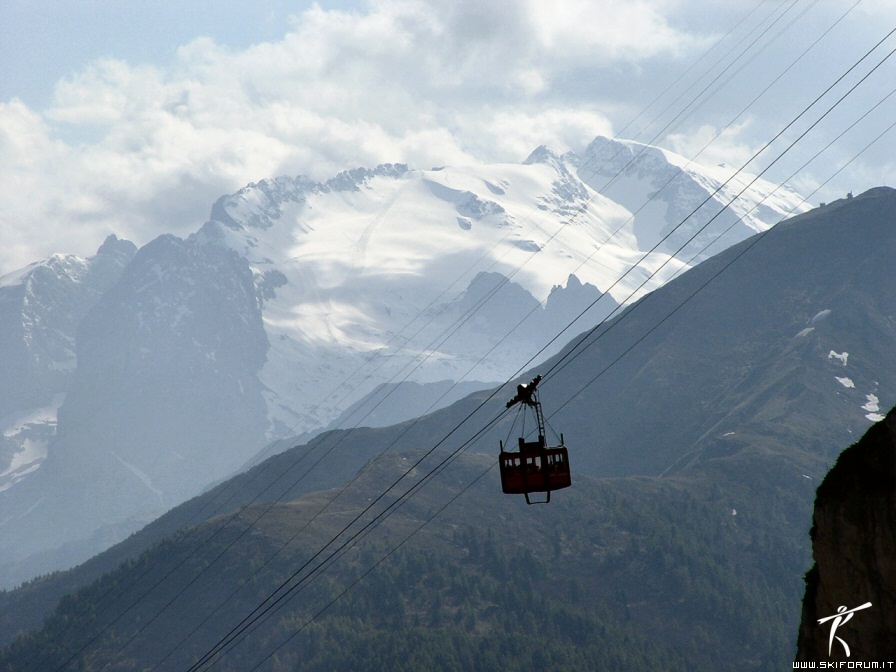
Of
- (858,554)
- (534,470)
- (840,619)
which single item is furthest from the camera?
(534,470)

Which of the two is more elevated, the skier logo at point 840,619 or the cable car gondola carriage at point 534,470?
the cable car gondola carriage at point 534,470

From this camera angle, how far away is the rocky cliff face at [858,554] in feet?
133

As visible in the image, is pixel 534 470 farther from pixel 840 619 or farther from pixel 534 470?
pixel 840 619

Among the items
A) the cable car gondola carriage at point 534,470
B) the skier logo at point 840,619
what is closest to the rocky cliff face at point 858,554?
the skier logo at point 840,619

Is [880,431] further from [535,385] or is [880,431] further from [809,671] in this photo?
[535,385]

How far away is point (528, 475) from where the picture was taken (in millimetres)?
49750

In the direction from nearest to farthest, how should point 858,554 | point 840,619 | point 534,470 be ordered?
point 858,554, point 840,619, point 534,470

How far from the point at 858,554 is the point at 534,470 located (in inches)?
564

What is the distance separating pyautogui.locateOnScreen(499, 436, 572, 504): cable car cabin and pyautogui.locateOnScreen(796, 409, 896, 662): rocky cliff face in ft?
36.7

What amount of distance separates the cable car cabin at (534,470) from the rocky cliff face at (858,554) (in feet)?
36.7

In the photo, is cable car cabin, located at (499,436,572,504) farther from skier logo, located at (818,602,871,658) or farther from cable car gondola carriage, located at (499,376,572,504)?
skier logo, located at (818,602,871,658)

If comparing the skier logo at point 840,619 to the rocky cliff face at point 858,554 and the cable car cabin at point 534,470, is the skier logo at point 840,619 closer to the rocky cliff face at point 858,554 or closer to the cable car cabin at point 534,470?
the rocky cliff face at point 858,554

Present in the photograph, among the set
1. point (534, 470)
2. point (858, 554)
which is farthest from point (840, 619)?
point (534, 470)

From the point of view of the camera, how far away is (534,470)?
49812mm
